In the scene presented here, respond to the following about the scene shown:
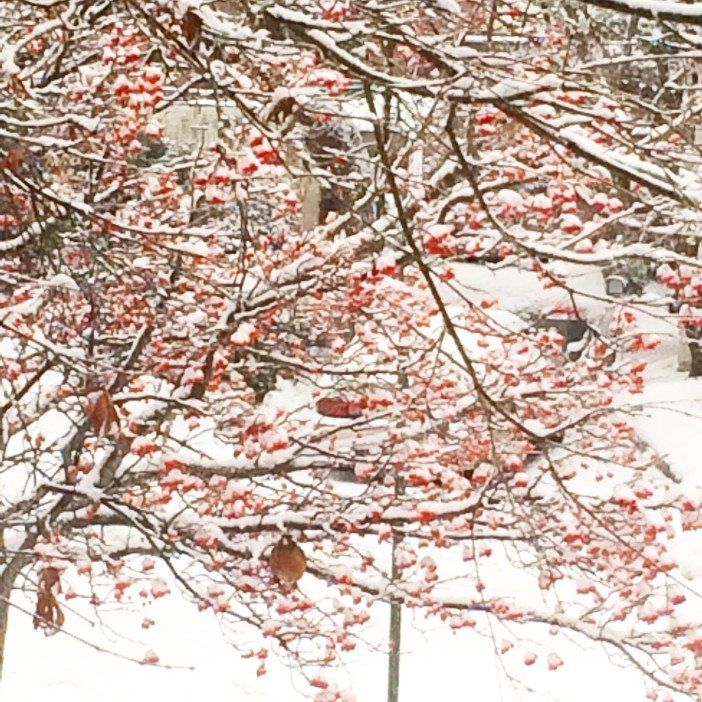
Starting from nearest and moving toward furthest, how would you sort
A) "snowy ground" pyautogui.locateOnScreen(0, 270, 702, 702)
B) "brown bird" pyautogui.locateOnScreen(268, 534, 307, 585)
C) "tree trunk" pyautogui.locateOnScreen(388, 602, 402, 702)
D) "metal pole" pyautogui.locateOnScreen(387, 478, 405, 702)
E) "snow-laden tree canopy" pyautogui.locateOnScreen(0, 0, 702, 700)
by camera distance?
"brown bird" pyautogui.locateOnScreen(268, 534, 307, 585) → "snow-laden tree canopy" pyautogui.locateOnScreen(0, 0, 702, 700) → "metal pole" pyautogui.locateOnScreen(387, 478, 405, 702) → "tree trunk" pyautogui.locateOnScreen(388, 602, 402, 702) → "snowy ground" pyautogui.locateOnScreen(0, 270, 702, 702)

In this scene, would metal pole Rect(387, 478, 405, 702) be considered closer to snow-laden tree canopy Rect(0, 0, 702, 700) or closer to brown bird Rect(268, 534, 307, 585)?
snow-laden tree canopy Rect(0, 0, 702, 700)

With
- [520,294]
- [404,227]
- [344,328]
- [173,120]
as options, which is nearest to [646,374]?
[520,294]

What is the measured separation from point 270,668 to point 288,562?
8724 mm

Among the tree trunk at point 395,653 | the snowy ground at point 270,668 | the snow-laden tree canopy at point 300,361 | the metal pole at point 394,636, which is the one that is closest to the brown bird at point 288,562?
the snow-laden tree canopy at point 300,361

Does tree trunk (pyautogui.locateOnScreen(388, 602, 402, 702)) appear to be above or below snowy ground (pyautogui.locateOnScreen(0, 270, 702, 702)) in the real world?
below

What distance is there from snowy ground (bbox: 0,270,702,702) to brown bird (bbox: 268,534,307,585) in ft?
23.4

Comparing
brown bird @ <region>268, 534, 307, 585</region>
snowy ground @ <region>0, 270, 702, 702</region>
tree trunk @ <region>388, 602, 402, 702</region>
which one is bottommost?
brown bird @ <region>268, 534, 307, 585</region>

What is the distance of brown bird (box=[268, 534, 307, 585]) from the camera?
299 cm

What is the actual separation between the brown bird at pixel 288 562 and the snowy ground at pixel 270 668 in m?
7.14

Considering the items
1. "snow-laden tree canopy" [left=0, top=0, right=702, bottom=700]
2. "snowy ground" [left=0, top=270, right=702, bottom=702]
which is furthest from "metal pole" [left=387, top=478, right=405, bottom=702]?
"snowy ground" [left=0, top=270, right=702, bottom=702]

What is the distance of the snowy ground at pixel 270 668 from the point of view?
10.5 meters

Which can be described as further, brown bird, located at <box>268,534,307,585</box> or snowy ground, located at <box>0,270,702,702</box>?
snowy ground, located at <box>0,270,702,702</box>

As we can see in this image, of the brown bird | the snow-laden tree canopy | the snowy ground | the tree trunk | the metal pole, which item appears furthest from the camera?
the snowy ground

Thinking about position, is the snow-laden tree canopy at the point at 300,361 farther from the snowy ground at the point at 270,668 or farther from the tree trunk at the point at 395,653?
the snowy ground at the point at 270,668
